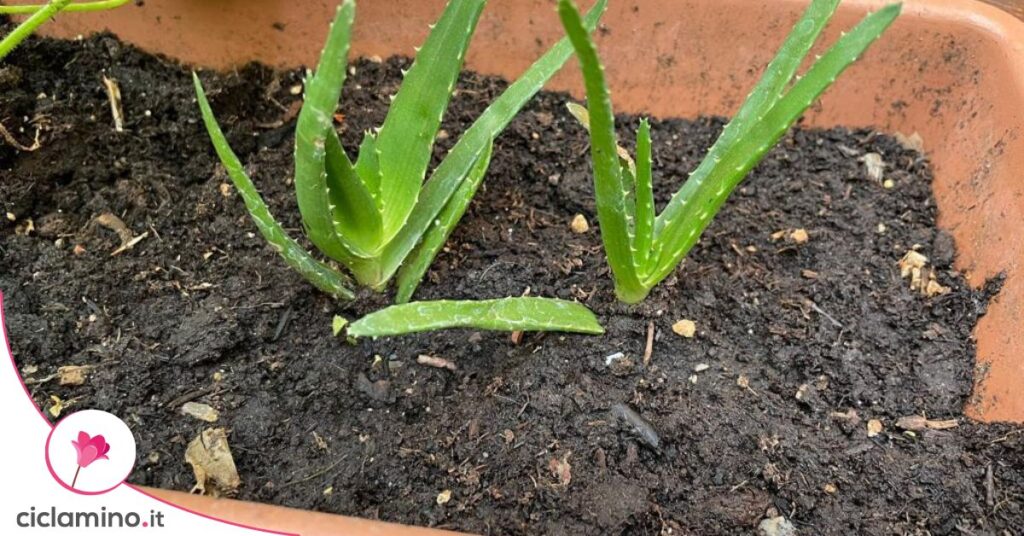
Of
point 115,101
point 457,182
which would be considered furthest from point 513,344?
point 115,101

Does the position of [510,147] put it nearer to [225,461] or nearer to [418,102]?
[418,102]

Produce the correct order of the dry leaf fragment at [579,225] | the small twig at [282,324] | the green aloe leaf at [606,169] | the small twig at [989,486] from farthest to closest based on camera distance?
the dry leaf fragment at [579,225]
the small twig at [282,324]
the small twig at [989,486]
the green aloe leaf at [606,169]

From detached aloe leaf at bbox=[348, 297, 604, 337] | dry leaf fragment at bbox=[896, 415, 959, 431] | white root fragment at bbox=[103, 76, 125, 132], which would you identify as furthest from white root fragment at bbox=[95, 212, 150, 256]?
dry leaf fragment at bbox=[896, 415, 959, 431]

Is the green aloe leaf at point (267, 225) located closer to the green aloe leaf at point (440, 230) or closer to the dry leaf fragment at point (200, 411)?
the green aloe leaf at point (440, 230)

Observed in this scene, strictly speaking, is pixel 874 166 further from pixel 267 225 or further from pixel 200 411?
pixel 200 411

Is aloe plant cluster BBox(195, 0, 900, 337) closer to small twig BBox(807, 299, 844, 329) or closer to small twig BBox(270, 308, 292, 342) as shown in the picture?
small twig BBox(270, 308, 292, 342)

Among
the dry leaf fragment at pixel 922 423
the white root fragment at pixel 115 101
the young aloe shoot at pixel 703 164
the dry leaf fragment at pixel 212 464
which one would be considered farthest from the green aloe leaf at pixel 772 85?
the white root fragment at pixel 115 101
